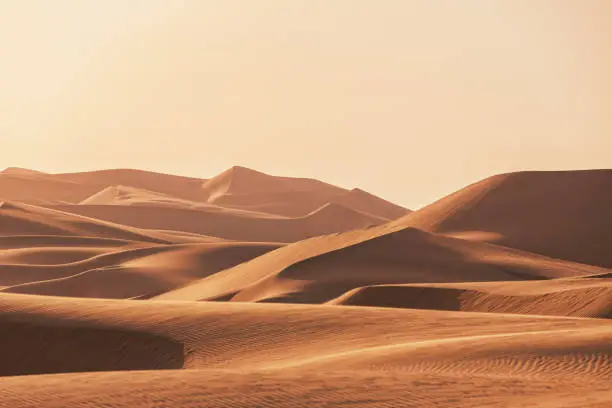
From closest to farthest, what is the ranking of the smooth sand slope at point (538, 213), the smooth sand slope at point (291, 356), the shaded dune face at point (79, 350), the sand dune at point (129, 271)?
1. the smooth sand slope at point (291, 356)
2. the shaded dune face at point (79, 350)
3. the sand dune at point (129, 271)
4. the smooth sand slope at point (538, 213)

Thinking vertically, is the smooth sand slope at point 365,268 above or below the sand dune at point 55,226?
below

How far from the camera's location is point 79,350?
25.3m

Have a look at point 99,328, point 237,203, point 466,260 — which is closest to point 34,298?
point 99,328

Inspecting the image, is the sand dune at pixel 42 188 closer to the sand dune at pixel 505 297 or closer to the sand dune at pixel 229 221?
the sand dune at pixel 229 221

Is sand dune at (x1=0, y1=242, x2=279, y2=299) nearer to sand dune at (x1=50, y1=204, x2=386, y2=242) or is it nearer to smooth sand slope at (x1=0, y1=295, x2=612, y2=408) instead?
smooth sand slope at (x1=0, y1=295, x2=612, y2=408)

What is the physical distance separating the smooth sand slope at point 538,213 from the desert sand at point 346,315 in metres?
0.14

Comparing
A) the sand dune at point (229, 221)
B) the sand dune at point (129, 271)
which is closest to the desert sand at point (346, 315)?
the sand dune at point (129, 271)

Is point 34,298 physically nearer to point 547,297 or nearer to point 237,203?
point 547,297

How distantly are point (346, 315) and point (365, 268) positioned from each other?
22.2m

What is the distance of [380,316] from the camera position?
26.1 meters

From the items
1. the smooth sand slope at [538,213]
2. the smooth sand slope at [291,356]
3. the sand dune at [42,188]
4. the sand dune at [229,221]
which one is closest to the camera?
the smooth sand slope at [291,356]

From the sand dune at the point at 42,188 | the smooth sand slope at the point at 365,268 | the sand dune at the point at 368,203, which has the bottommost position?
the smooth sand slope at the point at 365,268

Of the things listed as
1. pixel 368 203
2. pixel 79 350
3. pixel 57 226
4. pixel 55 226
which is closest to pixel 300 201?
pixel 368 203

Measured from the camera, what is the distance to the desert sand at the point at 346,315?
1484cm
